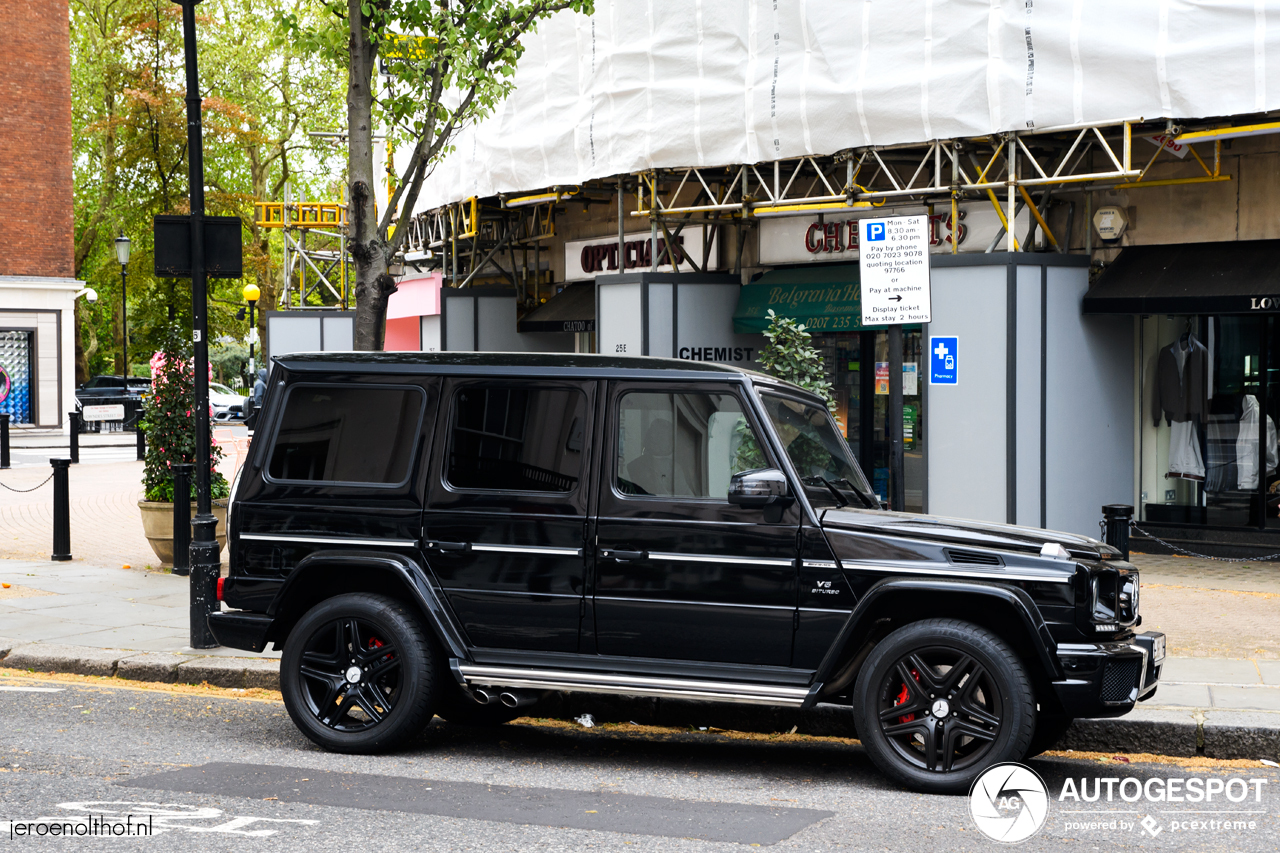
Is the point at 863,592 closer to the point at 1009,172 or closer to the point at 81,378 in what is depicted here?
the point at 1009,172

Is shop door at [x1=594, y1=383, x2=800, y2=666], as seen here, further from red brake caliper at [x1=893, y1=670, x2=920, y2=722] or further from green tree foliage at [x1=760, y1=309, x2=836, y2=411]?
green tree foliage at [x1=760, y1=309, x2=836, y2=411]

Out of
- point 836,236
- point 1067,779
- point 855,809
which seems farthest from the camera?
point 836,236

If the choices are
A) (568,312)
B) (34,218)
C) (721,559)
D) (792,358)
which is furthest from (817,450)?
(34,218)

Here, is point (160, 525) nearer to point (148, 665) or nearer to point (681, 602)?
point (148, 665)

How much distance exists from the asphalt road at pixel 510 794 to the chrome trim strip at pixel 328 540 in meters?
1.09

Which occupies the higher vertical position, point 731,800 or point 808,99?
point 808,99

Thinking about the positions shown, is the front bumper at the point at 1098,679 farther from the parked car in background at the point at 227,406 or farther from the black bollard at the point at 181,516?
the parked car in background at the point at 227,406

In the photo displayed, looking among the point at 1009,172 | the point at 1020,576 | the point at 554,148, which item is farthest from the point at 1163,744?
the point at 554,148

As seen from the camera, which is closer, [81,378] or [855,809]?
[855,809]

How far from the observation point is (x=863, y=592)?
586 centimetres

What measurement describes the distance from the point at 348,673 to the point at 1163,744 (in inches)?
166

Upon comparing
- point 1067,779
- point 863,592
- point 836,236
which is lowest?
point 1067,779

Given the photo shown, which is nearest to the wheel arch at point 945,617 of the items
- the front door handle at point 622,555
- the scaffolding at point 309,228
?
the front door handle at point 622,555

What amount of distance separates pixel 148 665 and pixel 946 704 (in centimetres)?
545
